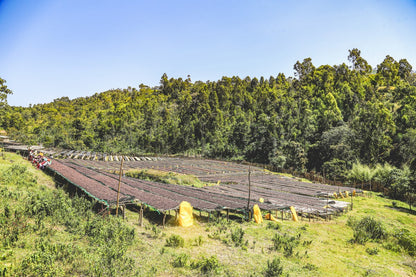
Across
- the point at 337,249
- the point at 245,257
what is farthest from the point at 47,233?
the point at 337,249

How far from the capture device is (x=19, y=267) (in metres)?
8.38

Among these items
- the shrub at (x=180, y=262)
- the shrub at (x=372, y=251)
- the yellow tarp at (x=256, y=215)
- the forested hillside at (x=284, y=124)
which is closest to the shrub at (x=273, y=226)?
the yellow tarp at (x=256, y=215)

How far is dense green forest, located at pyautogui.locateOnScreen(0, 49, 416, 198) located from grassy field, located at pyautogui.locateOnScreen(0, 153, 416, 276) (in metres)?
27.0

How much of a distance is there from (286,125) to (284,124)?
84 centimetres

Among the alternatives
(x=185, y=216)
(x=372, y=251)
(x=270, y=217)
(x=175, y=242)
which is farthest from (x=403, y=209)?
(x=175, y=242)

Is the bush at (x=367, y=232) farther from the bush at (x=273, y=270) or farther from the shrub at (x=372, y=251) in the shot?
the bush at (x=273, y=270)

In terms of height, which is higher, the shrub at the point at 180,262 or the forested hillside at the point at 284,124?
the forested hillside at the point at 284,124

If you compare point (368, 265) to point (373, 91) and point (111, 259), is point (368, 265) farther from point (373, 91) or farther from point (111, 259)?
point (373, 91)


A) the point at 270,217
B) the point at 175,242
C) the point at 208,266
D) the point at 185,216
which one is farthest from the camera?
the point at 270,217

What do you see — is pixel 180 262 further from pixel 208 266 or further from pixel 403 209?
pixel 403 209

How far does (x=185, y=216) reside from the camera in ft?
57.0

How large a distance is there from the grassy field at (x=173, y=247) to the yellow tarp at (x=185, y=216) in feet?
1.56

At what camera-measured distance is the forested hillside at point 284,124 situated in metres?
50.9

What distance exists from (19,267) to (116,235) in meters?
4.47
